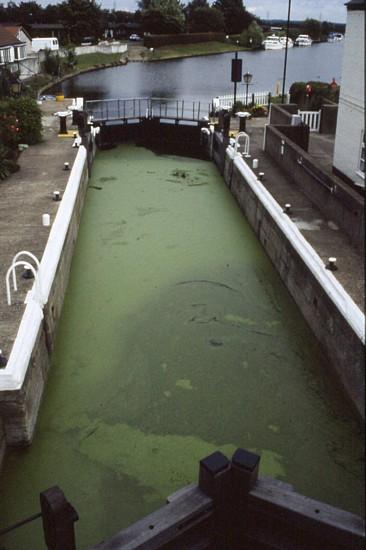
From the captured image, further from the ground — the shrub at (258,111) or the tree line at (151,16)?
the tree line at (151,16)

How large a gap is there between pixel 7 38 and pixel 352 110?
5022 cm

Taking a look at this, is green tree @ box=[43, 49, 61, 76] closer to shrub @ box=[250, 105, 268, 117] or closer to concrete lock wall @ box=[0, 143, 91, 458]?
shrub @ box=[250, 105, 268, 117]

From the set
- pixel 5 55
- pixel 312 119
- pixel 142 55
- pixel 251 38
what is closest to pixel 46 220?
pixel 312 119

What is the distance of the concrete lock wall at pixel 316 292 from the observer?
9.28 meters

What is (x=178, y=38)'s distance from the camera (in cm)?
10162

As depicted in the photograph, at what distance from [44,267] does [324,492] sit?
263 inches

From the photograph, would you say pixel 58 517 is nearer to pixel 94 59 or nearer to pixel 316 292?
pixel 316 292

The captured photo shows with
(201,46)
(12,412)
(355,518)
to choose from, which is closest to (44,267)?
(12,412)

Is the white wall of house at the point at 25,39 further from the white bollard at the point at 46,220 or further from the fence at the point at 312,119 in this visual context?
the white bollard at the point at 46,220

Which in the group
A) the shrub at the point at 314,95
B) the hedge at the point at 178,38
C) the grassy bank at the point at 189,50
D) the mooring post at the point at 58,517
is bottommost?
the mooring post at the point at 58,517

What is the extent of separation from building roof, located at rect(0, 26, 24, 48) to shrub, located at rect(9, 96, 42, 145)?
114 ft

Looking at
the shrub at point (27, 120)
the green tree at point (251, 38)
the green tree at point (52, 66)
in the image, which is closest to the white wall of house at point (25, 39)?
the green tree at point (52, 66)

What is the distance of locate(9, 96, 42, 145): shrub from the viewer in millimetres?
21562

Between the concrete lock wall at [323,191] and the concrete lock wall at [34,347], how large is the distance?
6.37 meters
